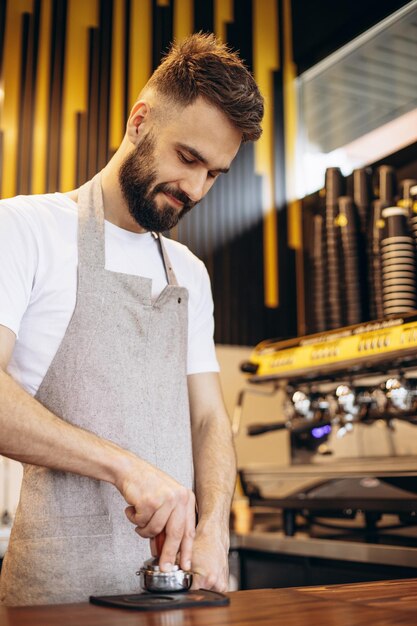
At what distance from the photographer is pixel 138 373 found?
1.49m

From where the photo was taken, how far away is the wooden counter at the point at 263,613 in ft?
2.82

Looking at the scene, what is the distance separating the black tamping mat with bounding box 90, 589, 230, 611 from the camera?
3.14ft

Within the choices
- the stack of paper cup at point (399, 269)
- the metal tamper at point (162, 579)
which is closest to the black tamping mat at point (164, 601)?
the metal tamper at point (162, 579)

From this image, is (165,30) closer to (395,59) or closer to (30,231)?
(395,59)

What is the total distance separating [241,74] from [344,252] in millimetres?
1171

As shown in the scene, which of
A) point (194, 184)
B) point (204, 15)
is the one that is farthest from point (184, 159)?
point (204, 15)

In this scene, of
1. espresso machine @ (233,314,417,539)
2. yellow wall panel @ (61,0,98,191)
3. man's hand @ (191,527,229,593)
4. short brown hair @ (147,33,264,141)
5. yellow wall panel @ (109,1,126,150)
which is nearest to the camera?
man's hand @ (191,527,229,593)

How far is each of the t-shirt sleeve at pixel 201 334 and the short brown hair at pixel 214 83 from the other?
37 cm

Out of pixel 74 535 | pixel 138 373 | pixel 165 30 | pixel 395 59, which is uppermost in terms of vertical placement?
pixel 165 30

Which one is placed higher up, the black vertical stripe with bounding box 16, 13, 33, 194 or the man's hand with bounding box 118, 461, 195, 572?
the black vertical stripe with bounding box 16, 13, 33, 194

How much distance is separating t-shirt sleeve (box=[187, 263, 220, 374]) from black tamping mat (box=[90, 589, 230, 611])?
2.24 feet

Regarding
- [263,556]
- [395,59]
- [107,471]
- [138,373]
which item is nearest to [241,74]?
[138,373]

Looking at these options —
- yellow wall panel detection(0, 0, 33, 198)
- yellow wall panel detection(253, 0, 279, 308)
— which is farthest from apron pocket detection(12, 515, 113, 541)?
yellow wall panel detection(253, 0, 279, 308)

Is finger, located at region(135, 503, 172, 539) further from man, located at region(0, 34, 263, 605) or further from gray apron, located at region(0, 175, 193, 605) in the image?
gray apron, located at region(0, 175, 193, 605)
